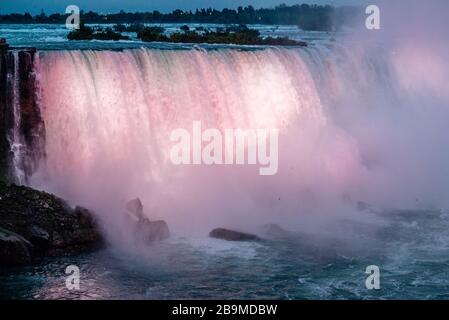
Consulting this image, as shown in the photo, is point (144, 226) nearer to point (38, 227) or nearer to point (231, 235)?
point (231, 235)

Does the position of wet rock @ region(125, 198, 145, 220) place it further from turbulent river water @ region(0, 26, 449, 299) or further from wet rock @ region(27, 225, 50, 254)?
wet rock @ region(27, 225, 50, 254)

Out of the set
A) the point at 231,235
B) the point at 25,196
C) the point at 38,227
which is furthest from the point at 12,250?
the point at 231,235

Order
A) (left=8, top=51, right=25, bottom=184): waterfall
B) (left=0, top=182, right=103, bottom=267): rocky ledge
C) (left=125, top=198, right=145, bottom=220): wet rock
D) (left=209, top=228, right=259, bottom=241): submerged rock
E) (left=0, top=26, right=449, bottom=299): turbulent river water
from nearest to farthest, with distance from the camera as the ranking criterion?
(left=0, top=26, right=449, bottom=299): turbulent river water < (left=0, top=182, right=103, bottom=267): rocky ledge < (left=209, top=228, right=259, bottom=241): submerged rock < (left=125, top=198, right=145, bottom=220): wet rock < (left=8, top=51, right=25, bottom=184): waterfall

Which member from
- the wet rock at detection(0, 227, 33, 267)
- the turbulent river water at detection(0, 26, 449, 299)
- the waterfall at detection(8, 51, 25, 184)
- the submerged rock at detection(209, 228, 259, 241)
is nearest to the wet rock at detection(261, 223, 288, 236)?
the turbulent river water at detection(0, 26, 449, 299)

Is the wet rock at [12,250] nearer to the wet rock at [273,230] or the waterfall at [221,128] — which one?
the waterfall at [221,128]
